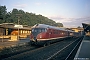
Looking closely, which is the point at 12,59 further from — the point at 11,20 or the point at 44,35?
the point at 11,20

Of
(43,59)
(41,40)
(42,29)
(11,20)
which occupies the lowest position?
(43,59)

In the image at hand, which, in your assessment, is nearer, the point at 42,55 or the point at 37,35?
the point at 42,55

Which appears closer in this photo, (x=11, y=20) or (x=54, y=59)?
(x=54, y=59)

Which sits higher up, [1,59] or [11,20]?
[11,20]

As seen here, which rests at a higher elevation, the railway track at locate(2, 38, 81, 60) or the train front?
the train front

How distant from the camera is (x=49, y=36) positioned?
24.3m

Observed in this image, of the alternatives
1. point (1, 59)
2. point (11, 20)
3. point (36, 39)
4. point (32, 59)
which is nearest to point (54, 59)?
point (32, 59)

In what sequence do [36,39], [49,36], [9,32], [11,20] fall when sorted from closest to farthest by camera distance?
1. [36,39]
2. [49,36]
3. [9,32]
4. [11,20]

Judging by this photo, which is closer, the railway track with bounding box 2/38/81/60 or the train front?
the railway track with bounding box 2/38/81/60

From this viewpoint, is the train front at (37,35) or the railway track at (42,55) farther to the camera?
the train front at (37,35)

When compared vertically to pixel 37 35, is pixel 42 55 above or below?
below

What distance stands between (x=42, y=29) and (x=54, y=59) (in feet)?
31.1

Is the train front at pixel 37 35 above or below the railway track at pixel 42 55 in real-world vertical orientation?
above

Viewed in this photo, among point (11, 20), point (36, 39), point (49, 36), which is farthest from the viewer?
point (11, 20)
